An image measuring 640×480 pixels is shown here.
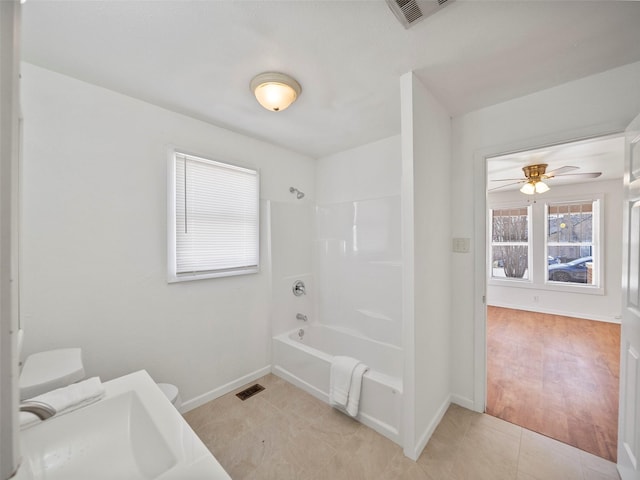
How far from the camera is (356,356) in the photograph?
277 cm

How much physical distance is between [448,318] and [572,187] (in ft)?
14.3

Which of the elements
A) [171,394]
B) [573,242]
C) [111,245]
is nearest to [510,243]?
[573,242]

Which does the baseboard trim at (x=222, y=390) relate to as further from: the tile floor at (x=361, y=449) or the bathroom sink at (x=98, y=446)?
the bathroom sink at (x=98, y=446)

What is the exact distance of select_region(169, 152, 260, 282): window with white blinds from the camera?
82.6 inches

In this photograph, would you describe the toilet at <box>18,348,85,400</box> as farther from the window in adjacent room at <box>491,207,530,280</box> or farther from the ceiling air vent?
the window in adjacent room at <box>491,207,530,280</box>

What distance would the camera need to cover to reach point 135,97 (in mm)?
1868

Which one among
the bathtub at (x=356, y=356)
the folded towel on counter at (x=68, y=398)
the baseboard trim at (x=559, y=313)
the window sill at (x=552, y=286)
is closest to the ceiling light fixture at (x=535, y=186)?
the window sill at (x=552, y=286)

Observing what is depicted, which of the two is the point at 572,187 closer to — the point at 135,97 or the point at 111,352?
the point at 135,97

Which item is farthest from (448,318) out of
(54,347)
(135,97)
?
(135,97)

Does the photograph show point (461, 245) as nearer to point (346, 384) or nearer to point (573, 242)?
point (346, 384)

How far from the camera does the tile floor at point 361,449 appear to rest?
1553 millimetres

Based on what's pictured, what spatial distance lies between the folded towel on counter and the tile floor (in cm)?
96

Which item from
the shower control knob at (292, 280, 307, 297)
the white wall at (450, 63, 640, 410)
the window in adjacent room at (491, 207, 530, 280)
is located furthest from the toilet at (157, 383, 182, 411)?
the window in adjacent room at (491, 207, 530, 280)

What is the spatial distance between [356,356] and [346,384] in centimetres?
83
